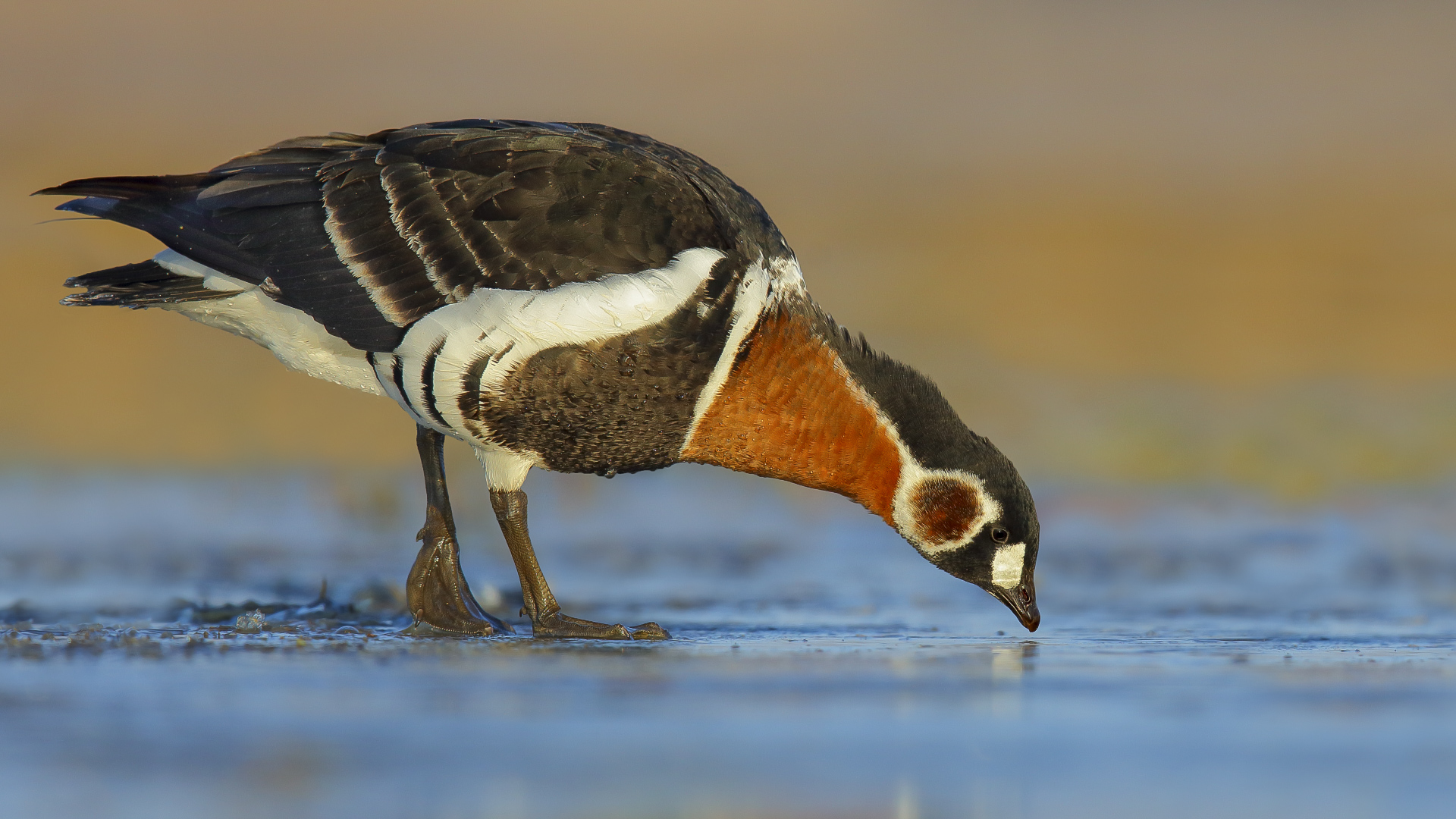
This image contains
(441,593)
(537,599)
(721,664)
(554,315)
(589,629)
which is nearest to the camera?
(721,664)

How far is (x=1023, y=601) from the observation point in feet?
24.3

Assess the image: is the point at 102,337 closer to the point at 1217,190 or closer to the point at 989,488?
the point at 989,488

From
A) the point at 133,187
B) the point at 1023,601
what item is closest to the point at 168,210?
the point at 133,187

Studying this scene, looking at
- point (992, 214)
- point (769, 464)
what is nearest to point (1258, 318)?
point (992, 214)

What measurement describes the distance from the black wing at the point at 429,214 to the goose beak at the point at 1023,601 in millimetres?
1818

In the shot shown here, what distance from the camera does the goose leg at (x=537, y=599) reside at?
705 centimetres

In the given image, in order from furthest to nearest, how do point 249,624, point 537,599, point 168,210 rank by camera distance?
point 168,210
point 537,599
point 249,624

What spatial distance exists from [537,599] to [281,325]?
170 cm

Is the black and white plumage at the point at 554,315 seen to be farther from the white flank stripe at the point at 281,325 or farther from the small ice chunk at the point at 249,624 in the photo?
the small ice chunk at the point at 249,624

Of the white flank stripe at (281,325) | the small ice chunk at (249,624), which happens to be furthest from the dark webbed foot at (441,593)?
the white flank stripe at (281,325)

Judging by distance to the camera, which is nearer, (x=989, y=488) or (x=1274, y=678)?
(x=1274, y=678)

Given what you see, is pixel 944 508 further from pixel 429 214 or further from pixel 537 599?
pixel 429 214

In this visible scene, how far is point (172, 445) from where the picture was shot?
1109cm

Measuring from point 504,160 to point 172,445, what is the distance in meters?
4.84
